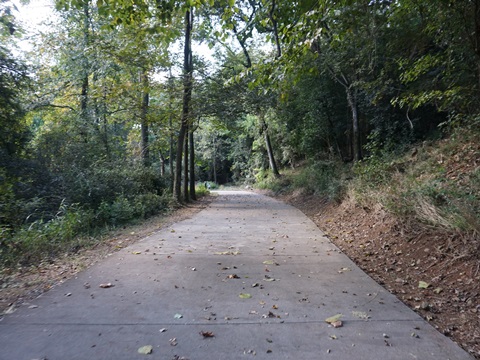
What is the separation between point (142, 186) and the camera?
15680mm

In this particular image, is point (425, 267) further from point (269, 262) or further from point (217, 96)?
point (217, 96)

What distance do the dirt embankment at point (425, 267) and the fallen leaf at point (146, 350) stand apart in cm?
273

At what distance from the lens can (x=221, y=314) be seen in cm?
388

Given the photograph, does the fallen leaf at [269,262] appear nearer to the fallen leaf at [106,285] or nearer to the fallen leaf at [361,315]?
the fallen leaf at [361,315]

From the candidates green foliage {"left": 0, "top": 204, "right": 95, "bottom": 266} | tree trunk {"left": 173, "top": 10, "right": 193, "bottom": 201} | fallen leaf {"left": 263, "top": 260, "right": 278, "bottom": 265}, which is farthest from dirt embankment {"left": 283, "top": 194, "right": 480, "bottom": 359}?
tree trunk {"left": 173, "top": 10, "right": 193, "bottom": 201}

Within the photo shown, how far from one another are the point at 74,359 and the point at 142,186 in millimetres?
13098

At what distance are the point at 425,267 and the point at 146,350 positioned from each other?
4105 millimetres


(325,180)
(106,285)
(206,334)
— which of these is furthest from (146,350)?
(325,180)

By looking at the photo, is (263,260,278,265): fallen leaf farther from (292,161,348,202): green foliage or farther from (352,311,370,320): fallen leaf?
(292,161,348,202): green foliage

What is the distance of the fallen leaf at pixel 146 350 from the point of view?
3061mm

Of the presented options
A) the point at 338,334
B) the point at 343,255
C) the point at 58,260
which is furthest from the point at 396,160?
the point at 58,260

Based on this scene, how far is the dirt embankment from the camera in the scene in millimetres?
3770

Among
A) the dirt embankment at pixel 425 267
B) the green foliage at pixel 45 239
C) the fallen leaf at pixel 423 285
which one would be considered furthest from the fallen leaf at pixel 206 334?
the green foliage at pixel 45 239

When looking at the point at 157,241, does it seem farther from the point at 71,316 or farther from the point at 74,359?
the point at 74,359
